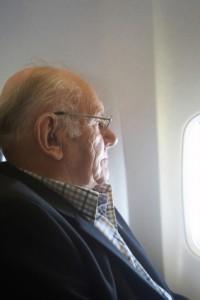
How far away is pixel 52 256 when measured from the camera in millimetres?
710

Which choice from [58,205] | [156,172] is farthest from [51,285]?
[156,172]

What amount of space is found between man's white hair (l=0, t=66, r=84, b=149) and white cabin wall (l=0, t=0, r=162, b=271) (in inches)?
13.0

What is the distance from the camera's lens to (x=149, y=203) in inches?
57.2

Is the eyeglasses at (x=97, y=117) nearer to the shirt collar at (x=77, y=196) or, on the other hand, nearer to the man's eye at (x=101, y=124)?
the man's eye at (x=101, y=124)

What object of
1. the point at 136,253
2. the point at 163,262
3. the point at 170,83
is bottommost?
the point at 163,262

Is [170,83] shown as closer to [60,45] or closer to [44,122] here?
[60,45]

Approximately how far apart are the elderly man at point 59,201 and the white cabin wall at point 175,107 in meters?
0.30

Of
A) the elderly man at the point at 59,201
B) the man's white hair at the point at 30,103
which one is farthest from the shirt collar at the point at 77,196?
the man's white hair at the point at 30,103

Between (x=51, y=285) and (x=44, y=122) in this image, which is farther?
(x=44, y=122)

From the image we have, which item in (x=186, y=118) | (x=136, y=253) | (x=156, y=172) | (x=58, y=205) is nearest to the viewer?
(x=58, y=205)

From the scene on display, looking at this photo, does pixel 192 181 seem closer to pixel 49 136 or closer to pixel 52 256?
pixel 49 136

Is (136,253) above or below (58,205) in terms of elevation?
below

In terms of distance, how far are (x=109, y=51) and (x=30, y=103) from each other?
52cm

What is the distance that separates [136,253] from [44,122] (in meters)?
0.58
